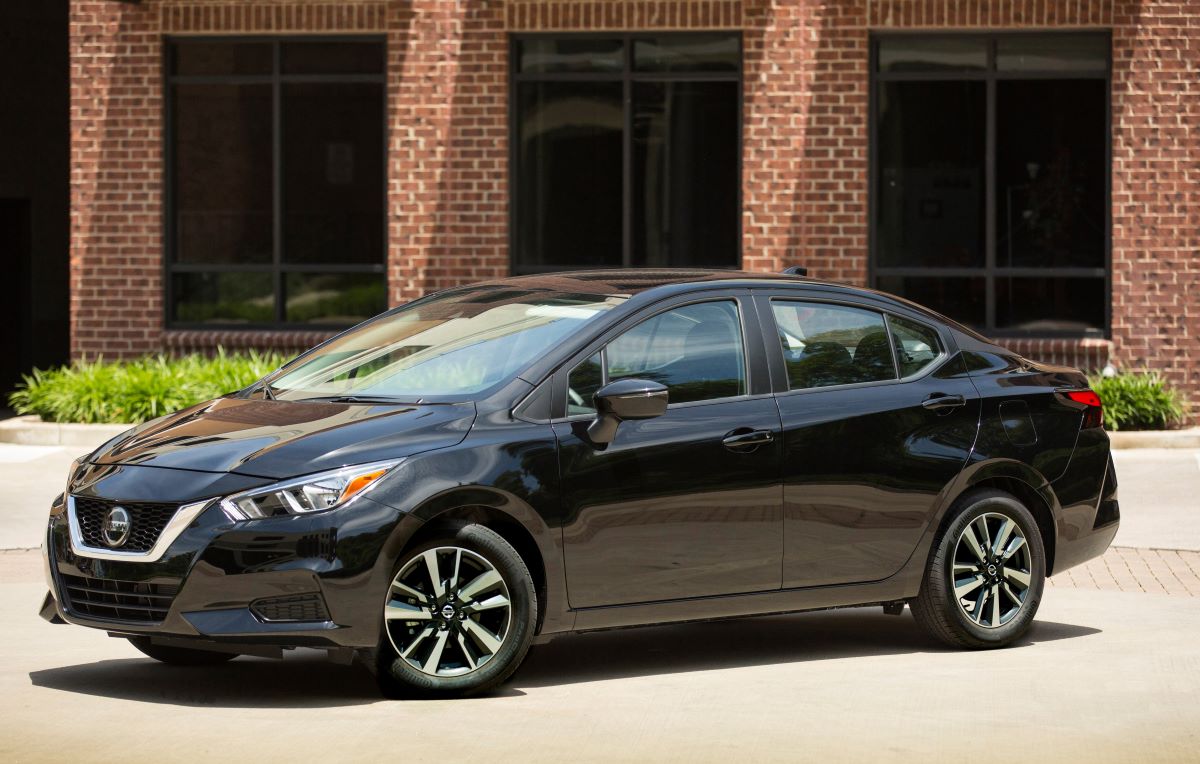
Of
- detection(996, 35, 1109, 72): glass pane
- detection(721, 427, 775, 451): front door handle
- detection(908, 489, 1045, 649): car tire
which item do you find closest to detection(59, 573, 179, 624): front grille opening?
detection(721, 427, 775, 451): front door handle

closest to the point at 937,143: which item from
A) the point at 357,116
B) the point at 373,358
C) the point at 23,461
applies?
the point at 357,116

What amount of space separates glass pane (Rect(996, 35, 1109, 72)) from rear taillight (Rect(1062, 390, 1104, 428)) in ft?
34.5

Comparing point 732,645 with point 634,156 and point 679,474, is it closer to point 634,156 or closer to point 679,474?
point 679,474

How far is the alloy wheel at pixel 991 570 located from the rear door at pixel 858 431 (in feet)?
0.94

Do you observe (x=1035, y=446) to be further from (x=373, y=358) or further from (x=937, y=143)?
(x=937, y=143)

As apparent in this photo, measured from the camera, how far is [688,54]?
772 inches

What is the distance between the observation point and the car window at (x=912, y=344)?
880cm

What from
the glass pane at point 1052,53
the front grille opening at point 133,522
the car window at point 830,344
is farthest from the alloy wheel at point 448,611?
the glass pane at point 1052,53

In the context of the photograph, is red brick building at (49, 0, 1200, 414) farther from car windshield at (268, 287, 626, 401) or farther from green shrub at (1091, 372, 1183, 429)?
car windshield at (268, 287, 626, 401)

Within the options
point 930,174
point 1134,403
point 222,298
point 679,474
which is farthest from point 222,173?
point 679,474

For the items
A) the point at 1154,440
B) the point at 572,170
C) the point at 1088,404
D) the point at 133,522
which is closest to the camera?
the point at 133,522

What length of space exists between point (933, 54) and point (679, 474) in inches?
485

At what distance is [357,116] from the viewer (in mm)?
20125

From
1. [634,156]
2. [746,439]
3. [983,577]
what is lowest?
[983,577]
